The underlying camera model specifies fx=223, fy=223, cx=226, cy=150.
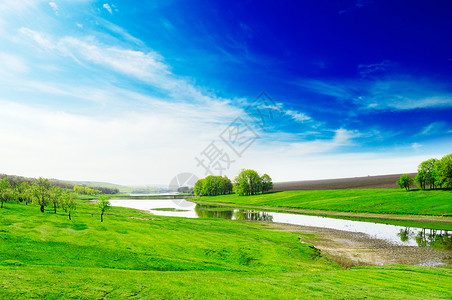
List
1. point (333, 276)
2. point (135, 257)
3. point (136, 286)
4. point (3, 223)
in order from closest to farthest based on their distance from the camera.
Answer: point (136, 286) < point (333, 276) < point (135, 257) < point (3, 223)

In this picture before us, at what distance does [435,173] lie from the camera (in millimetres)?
95750

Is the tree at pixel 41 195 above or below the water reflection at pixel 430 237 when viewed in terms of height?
above

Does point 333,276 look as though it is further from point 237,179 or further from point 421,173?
point 237,179

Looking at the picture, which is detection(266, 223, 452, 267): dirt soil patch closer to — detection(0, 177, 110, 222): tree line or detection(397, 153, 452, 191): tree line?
detection(0, 177, 110, 222): tree line

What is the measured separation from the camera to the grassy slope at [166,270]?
567 inches

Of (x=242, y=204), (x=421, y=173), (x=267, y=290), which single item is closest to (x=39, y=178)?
(x=267, y=290)

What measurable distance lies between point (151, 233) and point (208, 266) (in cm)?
1653

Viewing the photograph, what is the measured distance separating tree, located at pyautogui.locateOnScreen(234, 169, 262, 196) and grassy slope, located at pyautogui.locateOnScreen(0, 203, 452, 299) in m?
132

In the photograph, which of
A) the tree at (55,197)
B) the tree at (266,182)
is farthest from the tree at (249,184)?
the tree at (55,197)

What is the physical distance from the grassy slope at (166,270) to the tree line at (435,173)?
291ft

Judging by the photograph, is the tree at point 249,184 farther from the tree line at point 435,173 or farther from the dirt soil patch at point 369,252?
the dirt soil patch at point 369,252

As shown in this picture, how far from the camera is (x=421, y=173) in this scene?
101750 millimetres

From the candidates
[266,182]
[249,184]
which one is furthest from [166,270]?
[266,182]

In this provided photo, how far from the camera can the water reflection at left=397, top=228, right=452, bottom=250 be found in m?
42.0
